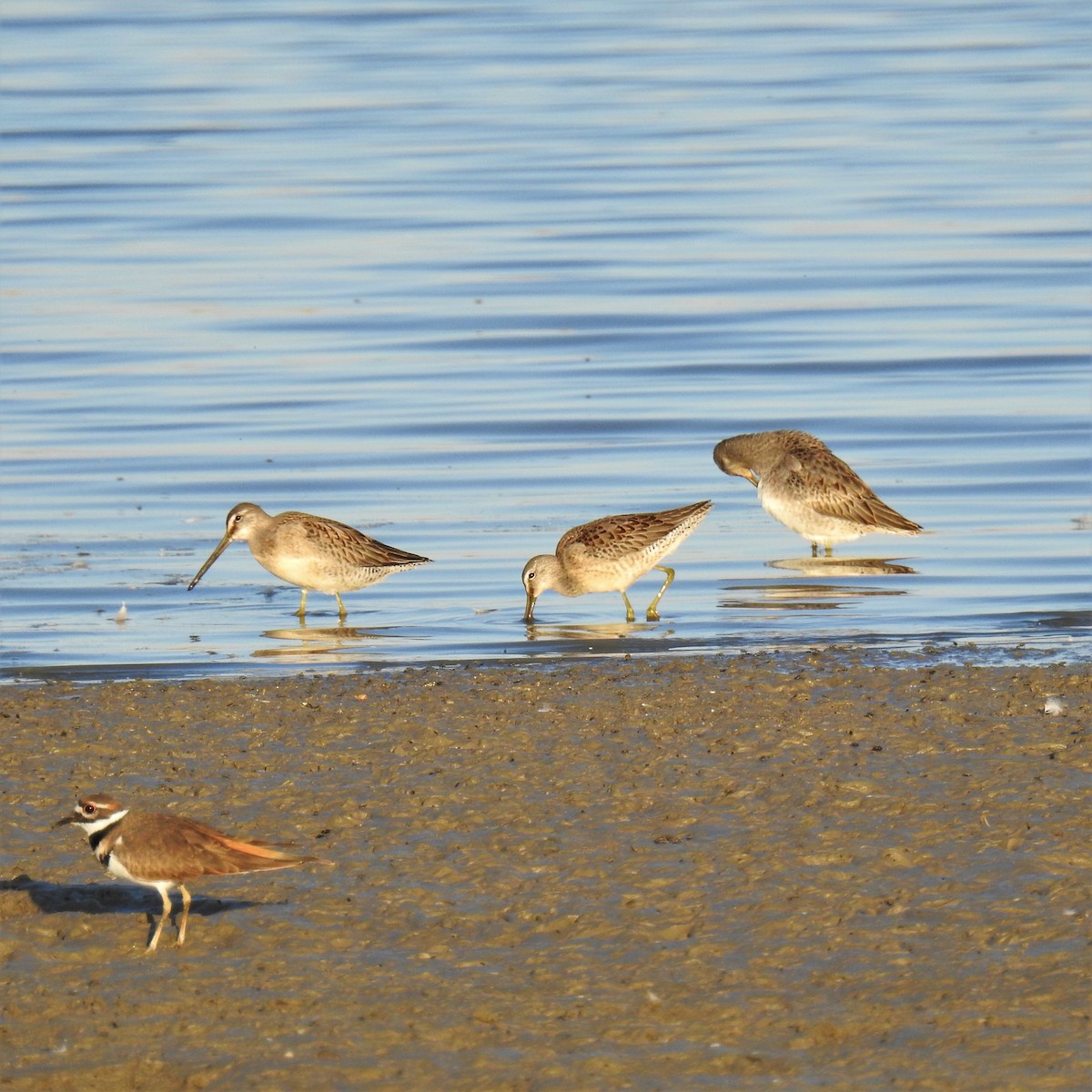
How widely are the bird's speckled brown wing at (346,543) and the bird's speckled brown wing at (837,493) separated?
3197mm

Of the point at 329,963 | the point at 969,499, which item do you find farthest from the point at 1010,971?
the point at 969,499

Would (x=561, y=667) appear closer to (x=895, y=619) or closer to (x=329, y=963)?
(x=895, y=619)

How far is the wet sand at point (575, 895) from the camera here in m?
6.27

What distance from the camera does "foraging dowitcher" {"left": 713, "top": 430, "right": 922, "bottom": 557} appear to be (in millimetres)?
15711

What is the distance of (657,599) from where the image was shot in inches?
559

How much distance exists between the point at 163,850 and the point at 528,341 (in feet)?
58.0

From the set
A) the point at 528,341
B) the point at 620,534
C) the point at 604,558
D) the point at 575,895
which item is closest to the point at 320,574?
the point at 604,558

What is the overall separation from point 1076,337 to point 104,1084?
62.3 ft

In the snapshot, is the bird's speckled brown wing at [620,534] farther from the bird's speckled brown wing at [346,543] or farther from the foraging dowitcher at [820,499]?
the foraging dowitcher at [820,499]

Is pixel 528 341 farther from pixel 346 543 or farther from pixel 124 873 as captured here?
pixel 124 873

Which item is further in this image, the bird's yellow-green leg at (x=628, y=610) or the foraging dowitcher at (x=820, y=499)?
the foraging dowitcher at (x=820, y=499)

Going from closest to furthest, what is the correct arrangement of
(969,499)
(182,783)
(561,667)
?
(182,783)
(561,667)
(969,499)

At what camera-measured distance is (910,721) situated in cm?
955

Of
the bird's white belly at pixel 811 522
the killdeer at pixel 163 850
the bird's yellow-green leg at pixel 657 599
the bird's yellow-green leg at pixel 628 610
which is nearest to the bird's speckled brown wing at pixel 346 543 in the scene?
the bird's yellow-green leg at pixel 628 610
